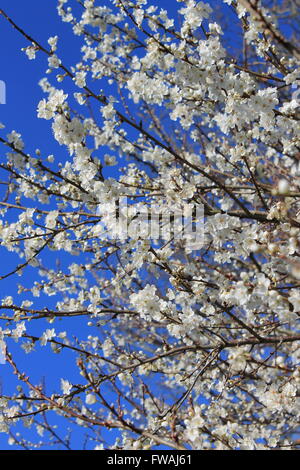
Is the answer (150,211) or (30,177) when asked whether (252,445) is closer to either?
(150,211)

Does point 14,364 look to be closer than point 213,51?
Yes

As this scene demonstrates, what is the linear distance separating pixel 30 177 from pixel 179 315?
1.65 meters

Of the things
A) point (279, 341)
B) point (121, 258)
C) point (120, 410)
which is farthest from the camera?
point (121, 258)

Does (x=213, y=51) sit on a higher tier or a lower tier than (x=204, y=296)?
higher

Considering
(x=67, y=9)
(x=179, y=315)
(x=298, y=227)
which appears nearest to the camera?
(x=298, y=227)

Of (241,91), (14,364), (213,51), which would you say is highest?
(213,51)

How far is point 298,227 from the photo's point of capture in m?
2.63

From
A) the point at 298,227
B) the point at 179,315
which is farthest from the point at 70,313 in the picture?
the point at 298,227

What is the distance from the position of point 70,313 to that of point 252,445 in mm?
1603

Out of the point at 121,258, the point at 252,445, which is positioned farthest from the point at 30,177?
the point at 252,445

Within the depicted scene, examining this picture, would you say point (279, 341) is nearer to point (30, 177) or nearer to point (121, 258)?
point (121, 258)

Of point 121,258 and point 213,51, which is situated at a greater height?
point 213,51

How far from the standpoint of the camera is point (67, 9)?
533 cm

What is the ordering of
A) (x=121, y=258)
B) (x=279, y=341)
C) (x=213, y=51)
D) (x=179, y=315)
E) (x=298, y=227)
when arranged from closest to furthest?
(x=298, y=227)
(x=279, y=341)
(x=179, y=315)
(x=213, y=51)
(x=121, y=258)
